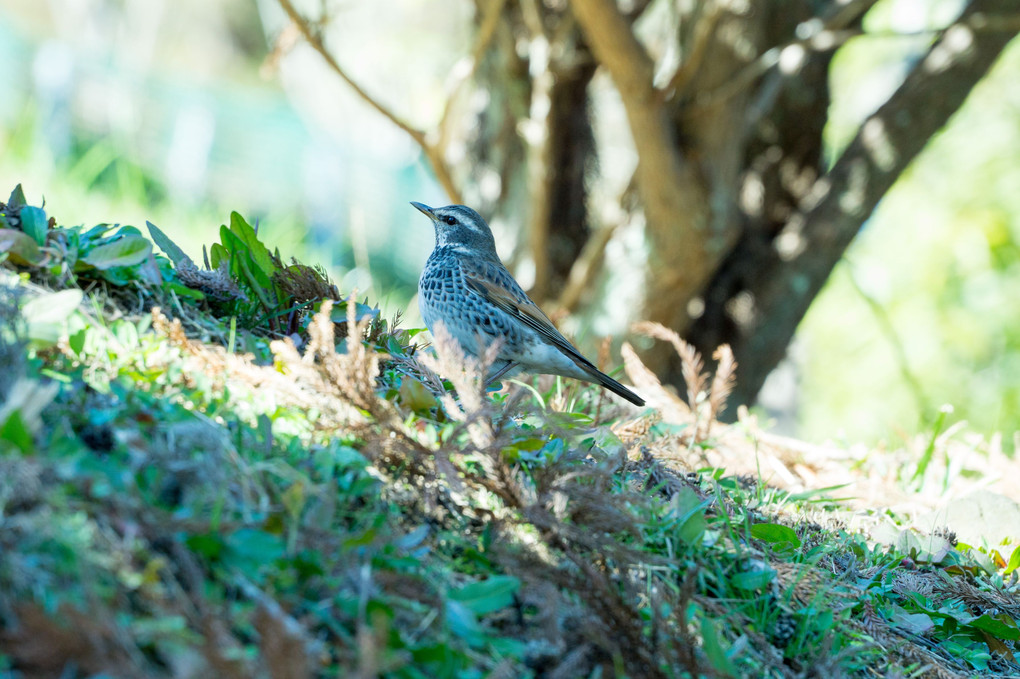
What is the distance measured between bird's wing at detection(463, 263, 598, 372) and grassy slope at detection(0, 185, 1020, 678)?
132 cm

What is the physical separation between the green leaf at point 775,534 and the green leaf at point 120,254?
7.46 feet

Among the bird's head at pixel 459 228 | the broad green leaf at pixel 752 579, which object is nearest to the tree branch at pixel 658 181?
the bird's head at pixel 459 228

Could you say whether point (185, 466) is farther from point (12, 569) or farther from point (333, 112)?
point (333, 112)

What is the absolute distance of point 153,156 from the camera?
1479 centimetres

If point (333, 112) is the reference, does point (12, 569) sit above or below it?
below

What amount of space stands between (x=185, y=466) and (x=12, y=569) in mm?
415

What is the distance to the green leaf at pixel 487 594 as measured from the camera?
195 centimetres

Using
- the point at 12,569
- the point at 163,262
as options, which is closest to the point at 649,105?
the point at 163,262

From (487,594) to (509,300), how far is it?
282cm

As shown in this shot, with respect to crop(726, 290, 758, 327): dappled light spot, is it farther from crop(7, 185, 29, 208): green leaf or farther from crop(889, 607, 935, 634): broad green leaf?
crop(7, 185, 29, 208): green leaf

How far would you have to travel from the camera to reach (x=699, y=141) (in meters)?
6.92

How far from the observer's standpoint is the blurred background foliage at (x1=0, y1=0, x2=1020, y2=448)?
30.5 ft

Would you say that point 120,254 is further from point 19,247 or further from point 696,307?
point 696,307

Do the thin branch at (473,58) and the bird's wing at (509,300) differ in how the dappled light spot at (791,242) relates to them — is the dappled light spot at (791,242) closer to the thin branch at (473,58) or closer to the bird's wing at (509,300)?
the thin branch at (473,58)
